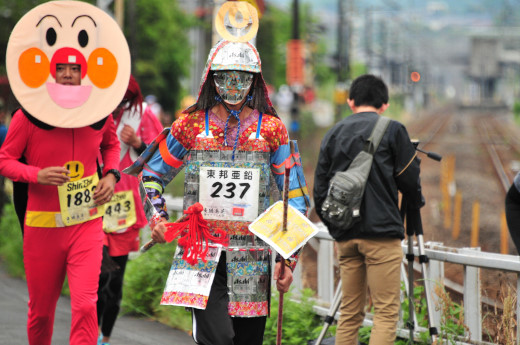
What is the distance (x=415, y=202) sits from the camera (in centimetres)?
493

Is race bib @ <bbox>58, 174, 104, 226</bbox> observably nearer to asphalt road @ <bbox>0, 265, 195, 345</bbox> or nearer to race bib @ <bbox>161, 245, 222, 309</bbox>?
race bib @ <bbox>161, 245, 222, 309</bbox>

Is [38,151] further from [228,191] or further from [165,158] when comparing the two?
[228,191]

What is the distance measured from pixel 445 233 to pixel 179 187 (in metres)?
5.65

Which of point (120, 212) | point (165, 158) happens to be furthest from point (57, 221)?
point (120, 212)

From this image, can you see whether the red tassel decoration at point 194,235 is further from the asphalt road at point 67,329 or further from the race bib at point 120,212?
the asphalt road at point 67,329

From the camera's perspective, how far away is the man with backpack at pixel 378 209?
15.3ft

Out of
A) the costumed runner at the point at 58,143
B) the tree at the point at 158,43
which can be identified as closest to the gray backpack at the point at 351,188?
the costumed runner at the point at 58,143

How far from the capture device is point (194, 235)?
3.80 meters

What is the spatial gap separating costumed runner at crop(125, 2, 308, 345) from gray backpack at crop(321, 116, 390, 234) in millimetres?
642

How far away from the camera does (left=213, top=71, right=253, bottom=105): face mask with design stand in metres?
3.88

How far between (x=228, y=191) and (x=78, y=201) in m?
1.07

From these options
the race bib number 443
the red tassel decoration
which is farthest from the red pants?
the race bib number 443

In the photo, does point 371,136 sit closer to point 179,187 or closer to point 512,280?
point 512,280

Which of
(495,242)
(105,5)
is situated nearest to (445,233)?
(495,242)
